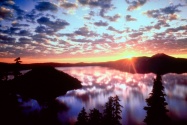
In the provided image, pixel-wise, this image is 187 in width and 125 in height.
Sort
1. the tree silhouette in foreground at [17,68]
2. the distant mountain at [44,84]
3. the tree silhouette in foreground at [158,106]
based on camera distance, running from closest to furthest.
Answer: the tree silhouette in foreground at [17,68] < the tree silhouette in foreground at [158,106] < the distant mountain at [44,84]

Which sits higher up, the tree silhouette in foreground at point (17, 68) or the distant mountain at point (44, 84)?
the tree silhouette in foreground at point (17, 68)

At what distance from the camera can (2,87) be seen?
1858 centimetres

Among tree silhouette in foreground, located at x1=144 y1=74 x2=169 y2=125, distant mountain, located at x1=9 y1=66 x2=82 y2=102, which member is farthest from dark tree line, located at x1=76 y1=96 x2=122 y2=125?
distant mountain, located at x1=9 y1=66 x2=82 y2=102

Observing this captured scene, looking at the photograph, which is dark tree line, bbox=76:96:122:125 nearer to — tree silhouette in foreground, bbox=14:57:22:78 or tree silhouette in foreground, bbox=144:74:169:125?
tree silhouette in foreground, bbox=144:74:169:125

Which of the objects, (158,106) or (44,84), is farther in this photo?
(44,84)

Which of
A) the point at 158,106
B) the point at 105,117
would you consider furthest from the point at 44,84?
the point at 158,106

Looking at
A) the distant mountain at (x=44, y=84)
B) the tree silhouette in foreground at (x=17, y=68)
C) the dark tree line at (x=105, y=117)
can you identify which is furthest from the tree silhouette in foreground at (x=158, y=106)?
the distant mountain at (x=44, y=84)

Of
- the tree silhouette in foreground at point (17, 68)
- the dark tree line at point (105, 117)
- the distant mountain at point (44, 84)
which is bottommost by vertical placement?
the distant mountain at point (44, 84)

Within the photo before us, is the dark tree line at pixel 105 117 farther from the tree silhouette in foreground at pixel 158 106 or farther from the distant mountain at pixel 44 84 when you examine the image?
the distant mountain at pixel 44 84

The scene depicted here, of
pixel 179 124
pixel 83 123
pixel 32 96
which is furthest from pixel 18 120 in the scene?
A: pixel 32 96

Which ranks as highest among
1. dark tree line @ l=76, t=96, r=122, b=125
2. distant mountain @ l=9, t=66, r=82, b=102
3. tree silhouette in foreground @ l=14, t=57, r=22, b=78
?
tree silhouette in foreground @ l=14, t=57, r=22, b=78

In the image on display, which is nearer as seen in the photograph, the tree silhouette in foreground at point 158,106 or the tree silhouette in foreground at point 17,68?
the tree silhouette in foreground at point 17,68

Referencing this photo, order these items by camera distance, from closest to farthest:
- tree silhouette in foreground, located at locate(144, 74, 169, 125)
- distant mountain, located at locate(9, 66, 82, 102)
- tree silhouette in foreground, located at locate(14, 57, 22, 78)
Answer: tree silhouette in foreground, located at locate(14, 57, 22, 78)
tree silhouette in foreground, located at locate(144, 74, 169, 125)
distant mountain, located at locate(9, 66, 82, 102)

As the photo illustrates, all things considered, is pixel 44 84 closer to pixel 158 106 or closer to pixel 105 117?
pixel 105 117
